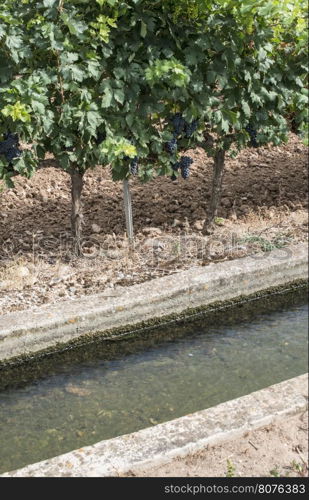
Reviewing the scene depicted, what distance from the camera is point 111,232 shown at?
23.2 ft

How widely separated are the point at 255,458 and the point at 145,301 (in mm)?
2069

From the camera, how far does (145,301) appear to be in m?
5.62

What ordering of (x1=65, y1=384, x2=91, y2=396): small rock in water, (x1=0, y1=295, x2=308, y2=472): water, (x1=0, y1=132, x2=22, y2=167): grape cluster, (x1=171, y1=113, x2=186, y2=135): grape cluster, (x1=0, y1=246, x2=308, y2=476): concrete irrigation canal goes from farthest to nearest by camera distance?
(x1=171, y1=113, x2=186, y2=135): grape cluster → (x1=0, y1=132, x2=22, y2=167): grape cluster → (x1=65, y1=384, x2=91, y2=396): small rock in water → (x1=0, y1=295, x2=308, y2=472): water → (x1=0, y1=246, x2=308, y2=476): concrete irrigation canal

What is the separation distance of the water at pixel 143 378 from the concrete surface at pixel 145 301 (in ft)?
0.45

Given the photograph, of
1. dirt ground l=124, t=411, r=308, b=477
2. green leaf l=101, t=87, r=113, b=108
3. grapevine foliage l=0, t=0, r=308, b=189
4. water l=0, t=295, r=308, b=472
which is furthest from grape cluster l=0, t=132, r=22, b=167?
dirt ground l=124, t=411, r=308, b=477

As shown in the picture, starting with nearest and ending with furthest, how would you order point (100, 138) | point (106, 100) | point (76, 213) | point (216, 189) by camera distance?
point (106, 100), point (100, 138), point (76, 213), point (216, 189)

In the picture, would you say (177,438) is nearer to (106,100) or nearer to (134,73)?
(106,100)

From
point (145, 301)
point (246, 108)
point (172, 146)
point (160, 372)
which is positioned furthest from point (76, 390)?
point (246, 108)

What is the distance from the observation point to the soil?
612 centimetres

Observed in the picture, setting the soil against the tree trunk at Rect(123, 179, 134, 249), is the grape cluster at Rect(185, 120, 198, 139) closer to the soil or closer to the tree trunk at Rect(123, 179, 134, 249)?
the tree trunk at Rect(123, 179, 134, 249)

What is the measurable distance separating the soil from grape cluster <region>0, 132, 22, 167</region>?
1.32 ft

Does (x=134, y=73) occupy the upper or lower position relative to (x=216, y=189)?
upper

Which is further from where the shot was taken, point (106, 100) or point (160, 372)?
point (106, 100)

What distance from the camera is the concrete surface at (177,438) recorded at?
3553 millimetres
